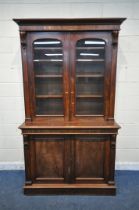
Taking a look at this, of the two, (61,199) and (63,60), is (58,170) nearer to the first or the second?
(61,199)

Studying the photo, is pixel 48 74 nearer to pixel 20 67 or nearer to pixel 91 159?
pixel 20 67

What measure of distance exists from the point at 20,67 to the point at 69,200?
1.89 meters

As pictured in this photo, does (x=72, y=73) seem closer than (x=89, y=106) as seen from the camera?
Yes

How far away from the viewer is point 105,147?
7.39 ft

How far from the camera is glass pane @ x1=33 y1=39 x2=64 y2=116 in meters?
2.20

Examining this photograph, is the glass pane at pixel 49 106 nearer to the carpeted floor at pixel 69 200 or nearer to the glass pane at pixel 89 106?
the glass pane at pixel 89 106

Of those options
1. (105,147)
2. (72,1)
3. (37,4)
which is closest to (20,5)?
(37,4)

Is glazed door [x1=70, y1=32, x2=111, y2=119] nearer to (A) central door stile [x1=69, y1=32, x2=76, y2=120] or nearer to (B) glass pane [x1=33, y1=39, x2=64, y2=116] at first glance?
(A) central door stile [x1=69, y1=32, x2=76, y2=120]

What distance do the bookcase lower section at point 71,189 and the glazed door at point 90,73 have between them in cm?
88

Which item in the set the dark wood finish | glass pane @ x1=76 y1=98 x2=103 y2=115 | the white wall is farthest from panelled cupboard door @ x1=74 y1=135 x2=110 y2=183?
the white wall

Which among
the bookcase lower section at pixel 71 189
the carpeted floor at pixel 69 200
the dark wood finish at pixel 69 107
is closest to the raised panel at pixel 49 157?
the dark wood finish at pixel 69 107

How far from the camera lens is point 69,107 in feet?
7.38

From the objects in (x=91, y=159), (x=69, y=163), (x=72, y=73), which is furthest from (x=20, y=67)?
(x=91, y=159)

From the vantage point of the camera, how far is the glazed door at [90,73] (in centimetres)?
212
